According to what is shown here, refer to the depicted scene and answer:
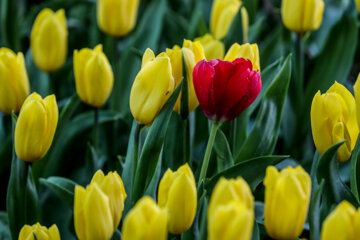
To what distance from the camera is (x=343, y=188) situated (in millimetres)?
723

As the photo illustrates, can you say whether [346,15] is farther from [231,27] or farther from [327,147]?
[327,147]

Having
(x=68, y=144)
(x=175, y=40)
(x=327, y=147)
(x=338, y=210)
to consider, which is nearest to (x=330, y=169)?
(x=327, y=147)

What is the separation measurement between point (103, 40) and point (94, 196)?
3.08 ft

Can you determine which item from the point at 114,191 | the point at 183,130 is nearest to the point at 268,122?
the point at 183,130

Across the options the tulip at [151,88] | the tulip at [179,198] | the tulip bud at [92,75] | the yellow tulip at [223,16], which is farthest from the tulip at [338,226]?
the yellow tulip at [223,16]

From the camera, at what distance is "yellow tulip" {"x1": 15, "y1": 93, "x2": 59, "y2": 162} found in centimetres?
73

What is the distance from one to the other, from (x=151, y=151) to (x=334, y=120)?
0.22 meters

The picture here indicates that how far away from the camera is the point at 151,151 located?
0.77 meters

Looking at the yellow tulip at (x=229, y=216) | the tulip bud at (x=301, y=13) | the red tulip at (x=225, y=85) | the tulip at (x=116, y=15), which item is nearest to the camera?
the yellow tulip at (x=229, y=216)

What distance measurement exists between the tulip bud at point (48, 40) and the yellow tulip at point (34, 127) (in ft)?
1.34

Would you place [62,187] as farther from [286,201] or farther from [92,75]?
[286,201]

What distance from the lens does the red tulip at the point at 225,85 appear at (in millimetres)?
676

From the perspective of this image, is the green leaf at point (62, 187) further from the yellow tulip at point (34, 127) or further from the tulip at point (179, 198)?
the tulip at point (179, 198)

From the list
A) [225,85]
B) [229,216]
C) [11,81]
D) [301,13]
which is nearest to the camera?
[229,216]
